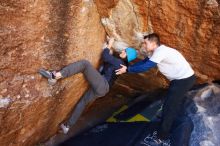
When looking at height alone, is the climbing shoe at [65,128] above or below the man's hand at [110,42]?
below

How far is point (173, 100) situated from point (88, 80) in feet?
3.47

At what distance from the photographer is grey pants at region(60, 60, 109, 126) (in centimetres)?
428

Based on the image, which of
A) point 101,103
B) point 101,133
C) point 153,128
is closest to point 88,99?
point 101,133

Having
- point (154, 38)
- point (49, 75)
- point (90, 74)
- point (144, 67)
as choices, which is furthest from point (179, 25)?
point (49, 75)

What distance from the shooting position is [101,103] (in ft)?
20.1

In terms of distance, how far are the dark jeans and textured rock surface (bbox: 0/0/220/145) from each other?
418 mm

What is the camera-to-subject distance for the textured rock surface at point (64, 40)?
12.4ft

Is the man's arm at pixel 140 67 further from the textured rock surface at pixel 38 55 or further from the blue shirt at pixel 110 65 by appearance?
the textured rock surface at pixel 38 55

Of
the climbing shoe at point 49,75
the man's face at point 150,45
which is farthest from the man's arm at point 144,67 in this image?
the climbing shoe at point 49,75

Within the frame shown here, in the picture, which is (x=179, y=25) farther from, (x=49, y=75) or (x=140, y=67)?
(x=49, y=75)

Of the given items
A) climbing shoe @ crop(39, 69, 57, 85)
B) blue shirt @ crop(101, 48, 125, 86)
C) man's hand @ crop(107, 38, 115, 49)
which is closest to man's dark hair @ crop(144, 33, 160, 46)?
blue shirt @ crop(101, 48, 125, 86)

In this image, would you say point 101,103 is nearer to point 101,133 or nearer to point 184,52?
point 101,133

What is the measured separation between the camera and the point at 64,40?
14.0 ft

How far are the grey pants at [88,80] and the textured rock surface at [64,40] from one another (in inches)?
4.5
